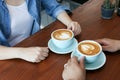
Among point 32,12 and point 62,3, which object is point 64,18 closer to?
point 32,12

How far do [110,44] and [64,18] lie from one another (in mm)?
340

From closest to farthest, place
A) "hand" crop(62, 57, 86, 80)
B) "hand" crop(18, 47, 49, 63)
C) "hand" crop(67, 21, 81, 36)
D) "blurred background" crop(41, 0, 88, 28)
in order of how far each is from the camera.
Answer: "hand" crop(62, 57, 86, 80), "hand" crop(18, 47, 49, 63), "hand" crop(67, 21, 81, 36), "blurred background" crop(41, 0, 88, 28)

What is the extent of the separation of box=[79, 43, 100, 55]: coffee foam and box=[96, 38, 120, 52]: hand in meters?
0.09

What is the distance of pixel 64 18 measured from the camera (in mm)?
1139

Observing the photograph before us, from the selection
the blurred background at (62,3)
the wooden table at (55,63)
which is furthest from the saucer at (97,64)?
the blurred background at (62,3)

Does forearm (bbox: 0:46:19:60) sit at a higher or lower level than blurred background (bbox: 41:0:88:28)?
higher

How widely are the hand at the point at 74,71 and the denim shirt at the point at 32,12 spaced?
19.1 inches

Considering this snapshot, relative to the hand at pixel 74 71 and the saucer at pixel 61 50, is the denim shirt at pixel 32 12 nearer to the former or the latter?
the saucer at pixel 61 50

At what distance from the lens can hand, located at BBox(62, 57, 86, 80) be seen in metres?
0.74

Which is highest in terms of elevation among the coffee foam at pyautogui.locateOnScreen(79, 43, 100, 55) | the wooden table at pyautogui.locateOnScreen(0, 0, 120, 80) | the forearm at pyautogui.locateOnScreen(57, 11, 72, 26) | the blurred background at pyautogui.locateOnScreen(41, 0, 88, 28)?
the coffee foam at pyautogui.locateOnScreen(79, 43, 100, 55)

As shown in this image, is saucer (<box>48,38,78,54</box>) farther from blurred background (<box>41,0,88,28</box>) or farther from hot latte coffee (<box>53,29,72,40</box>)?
blurred background (<box>41,0,88,28</box>)

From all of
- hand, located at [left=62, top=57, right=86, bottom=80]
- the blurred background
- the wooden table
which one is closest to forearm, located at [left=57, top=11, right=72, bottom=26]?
the wooden table

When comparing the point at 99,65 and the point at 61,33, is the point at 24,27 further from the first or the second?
the point at 99,65

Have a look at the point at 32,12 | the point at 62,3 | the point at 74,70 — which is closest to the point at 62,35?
the point at 74,70
